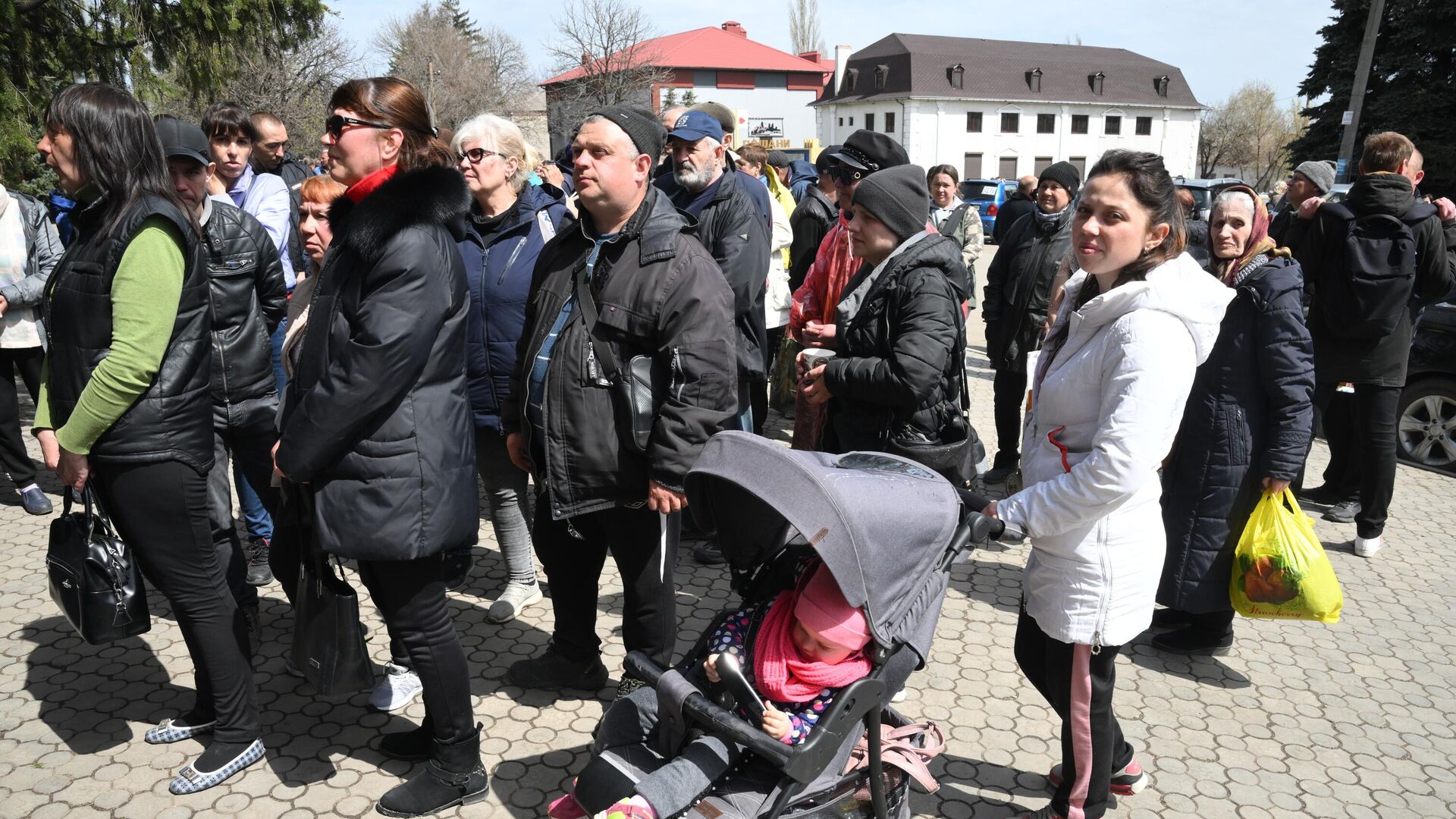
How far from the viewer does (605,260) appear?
3305mm

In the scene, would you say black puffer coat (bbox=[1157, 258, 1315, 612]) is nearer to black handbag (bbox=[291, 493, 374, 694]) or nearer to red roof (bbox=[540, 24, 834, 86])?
black handbag (bbox=[291, 493, 374, 694])

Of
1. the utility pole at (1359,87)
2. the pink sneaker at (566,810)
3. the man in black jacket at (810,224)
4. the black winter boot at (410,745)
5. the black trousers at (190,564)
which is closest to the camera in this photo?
the pink sneaker at (566,810)

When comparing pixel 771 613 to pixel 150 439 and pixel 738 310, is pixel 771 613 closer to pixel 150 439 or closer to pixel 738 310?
pixel 150 439

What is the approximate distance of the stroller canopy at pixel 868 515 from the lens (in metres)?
2.33

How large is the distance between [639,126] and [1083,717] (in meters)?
2.40

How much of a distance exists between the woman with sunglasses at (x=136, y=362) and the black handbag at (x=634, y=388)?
131cm

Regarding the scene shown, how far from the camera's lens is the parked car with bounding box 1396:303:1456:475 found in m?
7.14

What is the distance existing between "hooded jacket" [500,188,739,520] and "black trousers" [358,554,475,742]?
Answer: 1.55 feet

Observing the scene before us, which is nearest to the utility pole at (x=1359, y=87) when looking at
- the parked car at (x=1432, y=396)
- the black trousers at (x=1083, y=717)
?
the parked car at (x=1432, y=396)

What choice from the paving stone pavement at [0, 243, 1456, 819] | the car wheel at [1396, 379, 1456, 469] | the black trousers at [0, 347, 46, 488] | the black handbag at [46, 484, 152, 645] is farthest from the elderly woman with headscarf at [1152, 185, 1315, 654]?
the black trousers at [0, 347, 46, 488]

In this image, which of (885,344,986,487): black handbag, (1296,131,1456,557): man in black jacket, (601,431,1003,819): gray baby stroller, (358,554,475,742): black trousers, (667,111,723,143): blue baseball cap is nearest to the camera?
(601,431,1003,819): gray baby stroller

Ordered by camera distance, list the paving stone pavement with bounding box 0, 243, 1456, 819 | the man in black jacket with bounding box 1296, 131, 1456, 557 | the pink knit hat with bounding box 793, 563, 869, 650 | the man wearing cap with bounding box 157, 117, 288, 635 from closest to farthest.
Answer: the pink knit hat with bounding box 793, 563, 869, 650 → the paving stone pavement with bounding box 0, 243, 1456, 819 → the man wearing cap with bounding box 157, 117, 288, 635 → the man in black jacket with bounding box 1296, 131, 1456, 557

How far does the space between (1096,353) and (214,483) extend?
3.93 metres

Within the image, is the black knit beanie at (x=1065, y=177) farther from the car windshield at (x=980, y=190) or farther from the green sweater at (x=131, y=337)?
the car windshield at (x=980, y=190)
